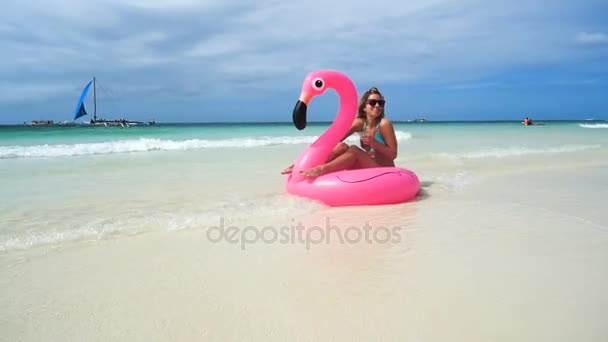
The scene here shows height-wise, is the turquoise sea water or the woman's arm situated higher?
the woman's arm

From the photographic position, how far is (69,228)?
10.8 feet

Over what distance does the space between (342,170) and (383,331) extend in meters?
2.80

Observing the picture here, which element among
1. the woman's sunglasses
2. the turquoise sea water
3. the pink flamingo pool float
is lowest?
the turquoise sea water

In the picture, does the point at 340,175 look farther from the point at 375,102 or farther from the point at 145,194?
the point at 145,194

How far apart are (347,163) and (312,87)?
0.91 meters

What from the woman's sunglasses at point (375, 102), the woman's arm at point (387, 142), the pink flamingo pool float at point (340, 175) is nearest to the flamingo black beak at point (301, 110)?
the pink flamingo pool float at point (340, 175)

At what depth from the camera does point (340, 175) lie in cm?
429

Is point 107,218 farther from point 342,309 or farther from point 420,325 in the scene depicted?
point 420,325

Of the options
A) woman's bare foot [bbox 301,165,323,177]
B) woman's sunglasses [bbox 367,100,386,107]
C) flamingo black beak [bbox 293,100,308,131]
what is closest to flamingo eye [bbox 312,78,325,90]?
flamingo black beak [bbox 293,100,308,131]

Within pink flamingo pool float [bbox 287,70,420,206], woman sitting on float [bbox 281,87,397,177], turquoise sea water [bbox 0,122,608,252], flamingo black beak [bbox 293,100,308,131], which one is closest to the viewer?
turquoise sea water [bbox 0,122,608,252]

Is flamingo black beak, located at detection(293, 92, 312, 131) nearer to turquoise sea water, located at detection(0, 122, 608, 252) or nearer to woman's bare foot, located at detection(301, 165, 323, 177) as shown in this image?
woman's bare foot, located at detection(301, 165, 323, 177)

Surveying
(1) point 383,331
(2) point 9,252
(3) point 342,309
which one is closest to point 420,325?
(1) point 383,331

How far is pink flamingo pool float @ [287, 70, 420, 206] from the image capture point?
13.7 ft

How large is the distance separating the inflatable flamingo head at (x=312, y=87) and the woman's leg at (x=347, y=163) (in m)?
0.48
